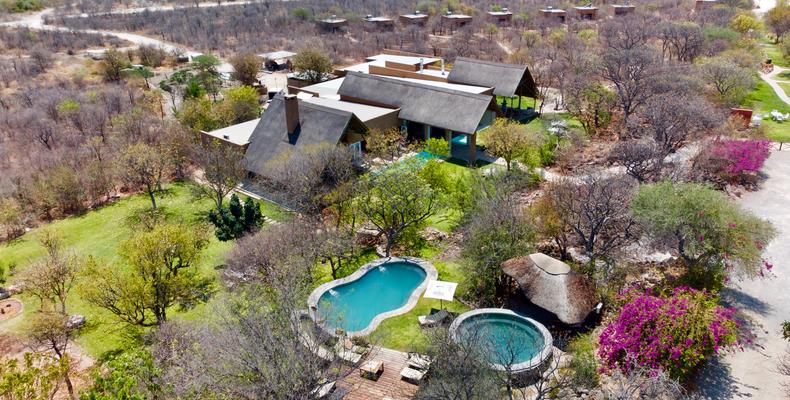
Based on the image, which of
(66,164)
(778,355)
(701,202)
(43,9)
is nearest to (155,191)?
(66,164)

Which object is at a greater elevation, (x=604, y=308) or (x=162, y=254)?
(x=162, y=254)

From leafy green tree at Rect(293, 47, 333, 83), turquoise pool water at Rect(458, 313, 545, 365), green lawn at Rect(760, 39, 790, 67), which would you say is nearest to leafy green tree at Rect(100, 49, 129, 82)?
leafy green tree at Rect(293, 47, 333, 83)

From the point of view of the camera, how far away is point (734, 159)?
31688 mm

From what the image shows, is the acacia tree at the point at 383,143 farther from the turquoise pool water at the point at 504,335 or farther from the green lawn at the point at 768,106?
the green lawn at the point at 768,106

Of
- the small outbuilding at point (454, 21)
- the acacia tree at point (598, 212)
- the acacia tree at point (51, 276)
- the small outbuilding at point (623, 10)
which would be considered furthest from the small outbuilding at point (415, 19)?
the acacia tree at point (51, 276)

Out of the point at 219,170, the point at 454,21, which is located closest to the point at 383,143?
the point at 219,170

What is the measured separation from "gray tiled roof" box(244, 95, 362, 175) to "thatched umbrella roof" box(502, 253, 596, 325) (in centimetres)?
1547

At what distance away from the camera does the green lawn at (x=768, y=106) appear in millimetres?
39750

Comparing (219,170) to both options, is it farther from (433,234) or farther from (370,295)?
(433,234)

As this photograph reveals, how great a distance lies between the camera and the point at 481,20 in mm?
90625

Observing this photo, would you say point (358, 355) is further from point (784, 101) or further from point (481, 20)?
point (481, 20)

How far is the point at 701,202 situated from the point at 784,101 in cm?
3725

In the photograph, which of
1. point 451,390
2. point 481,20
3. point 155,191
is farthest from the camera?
point 481,20

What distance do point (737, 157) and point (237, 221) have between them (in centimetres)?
2937
